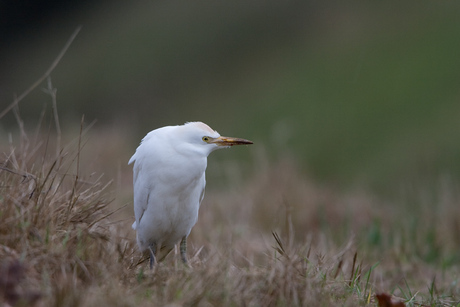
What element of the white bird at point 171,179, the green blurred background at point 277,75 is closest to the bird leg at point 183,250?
the white bird at point 171,179

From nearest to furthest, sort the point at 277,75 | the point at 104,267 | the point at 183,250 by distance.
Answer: the point at 104,267 < the point at 183,250 < the point at 277,75

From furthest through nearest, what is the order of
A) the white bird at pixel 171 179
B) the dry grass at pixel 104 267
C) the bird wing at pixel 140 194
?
the bird wing at pixel 140 194 < the white bird at pixel 171 179 < the dry grass at pixel 104 267

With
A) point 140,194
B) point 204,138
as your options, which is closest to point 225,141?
point 204,138

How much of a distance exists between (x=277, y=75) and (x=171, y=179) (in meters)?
17.6

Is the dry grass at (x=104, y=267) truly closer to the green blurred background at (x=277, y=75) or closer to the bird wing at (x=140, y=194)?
the bird wing at (x=140, y=194)

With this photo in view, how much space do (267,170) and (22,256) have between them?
231 inches

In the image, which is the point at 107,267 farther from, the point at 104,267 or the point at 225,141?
the point at 225,141

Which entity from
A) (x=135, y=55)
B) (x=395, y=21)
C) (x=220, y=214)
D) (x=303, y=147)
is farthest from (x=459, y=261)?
(x=135, y=55)

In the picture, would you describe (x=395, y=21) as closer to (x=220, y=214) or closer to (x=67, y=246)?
(x=220, y=214)

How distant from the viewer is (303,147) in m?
16.3

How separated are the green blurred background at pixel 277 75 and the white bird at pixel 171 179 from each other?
5.09 m

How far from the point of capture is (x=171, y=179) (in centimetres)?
407

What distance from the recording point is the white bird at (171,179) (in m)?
4.02

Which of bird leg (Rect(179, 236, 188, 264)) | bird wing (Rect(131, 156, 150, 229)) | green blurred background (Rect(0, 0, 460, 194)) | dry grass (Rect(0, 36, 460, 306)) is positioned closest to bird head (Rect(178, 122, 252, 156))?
bird wing (Rect(131, 156, 150, 229))
